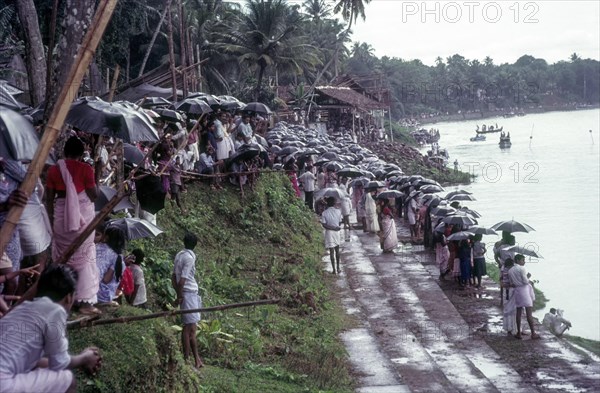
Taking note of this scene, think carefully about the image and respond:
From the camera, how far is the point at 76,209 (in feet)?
22.2

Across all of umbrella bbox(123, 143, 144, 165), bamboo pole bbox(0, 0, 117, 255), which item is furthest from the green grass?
bamboo pole bbox(0, 0, 117, 255)

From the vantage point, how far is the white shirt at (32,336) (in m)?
4.41

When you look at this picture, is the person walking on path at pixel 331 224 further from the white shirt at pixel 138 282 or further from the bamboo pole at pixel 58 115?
the bamboo pole at pixel 58 115

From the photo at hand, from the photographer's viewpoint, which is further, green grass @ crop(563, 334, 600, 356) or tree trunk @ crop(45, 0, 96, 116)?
green grass @ crop(563, 334, 600, 356)

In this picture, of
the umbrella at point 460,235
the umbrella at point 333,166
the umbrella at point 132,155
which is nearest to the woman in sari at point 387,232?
the umbrella at point 460,235

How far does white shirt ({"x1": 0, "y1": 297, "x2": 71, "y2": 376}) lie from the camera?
4406mm

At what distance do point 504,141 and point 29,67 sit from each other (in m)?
73.4

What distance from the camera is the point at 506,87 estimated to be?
382 ft

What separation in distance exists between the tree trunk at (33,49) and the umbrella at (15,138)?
613cm

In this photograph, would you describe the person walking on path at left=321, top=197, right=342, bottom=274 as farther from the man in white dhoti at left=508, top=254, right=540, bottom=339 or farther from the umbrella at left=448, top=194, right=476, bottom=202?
the umbrella at left=448, top=194, right=476, bottom=202

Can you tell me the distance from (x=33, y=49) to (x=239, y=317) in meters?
4.66

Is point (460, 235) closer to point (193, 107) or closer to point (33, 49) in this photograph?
point (193, 107)

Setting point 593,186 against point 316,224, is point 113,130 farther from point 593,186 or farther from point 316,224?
point 593,186

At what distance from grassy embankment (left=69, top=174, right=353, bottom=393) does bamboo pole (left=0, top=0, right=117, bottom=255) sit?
1933 mm
